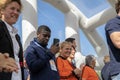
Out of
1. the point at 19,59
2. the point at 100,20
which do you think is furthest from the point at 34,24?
the point at 19,59

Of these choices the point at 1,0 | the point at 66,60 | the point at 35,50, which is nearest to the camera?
the point at 1,0

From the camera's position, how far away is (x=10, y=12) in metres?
3.15

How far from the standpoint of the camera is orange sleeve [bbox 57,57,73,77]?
4906 mm

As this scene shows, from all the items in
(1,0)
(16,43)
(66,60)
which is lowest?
(66,60)

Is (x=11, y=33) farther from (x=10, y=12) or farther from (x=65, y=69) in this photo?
(x=65, y=69)

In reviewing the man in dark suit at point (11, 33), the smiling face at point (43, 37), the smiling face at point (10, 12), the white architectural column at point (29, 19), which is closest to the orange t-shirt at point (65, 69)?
the smiling face at point (43, 37)

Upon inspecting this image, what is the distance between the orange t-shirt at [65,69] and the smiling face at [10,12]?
1.86 metres

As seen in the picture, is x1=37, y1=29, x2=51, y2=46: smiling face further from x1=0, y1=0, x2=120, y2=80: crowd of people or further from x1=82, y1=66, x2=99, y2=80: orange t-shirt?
x1=82, y1=66, x2=99, y2=80: orange t-shirt

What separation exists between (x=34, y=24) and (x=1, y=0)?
7.25 m

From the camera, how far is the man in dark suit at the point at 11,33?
2920 mm

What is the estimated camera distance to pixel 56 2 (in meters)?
13.2

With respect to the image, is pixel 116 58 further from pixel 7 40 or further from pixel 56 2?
pixel 56 2

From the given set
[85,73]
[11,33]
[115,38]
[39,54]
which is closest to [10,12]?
[11,33]

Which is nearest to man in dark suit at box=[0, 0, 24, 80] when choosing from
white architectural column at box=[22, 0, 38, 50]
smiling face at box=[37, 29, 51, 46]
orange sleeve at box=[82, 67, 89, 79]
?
smiling face at box=[37, 29, 51, 46]
